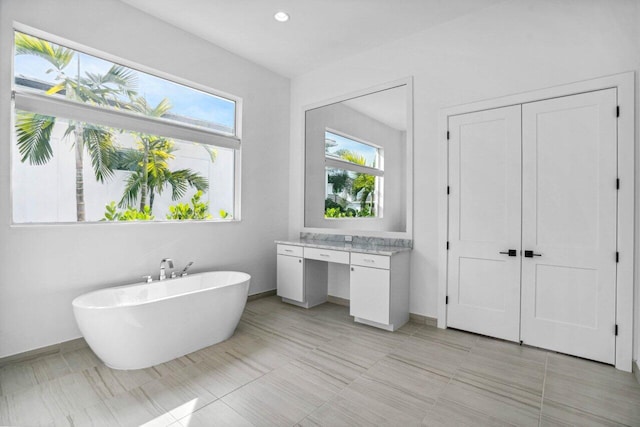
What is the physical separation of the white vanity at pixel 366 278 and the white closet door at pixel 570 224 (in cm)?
108

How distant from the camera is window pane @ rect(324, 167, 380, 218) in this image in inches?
149

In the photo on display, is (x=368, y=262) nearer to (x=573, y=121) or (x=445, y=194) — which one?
(x=445, y=194)

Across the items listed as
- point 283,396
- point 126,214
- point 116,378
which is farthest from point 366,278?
point 126,214

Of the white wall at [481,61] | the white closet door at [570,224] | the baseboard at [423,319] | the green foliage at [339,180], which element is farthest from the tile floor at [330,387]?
the green foliage at [339,180]

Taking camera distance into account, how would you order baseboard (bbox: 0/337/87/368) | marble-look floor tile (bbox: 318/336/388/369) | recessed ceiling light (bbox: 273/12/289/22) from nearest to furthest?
baseboard (bbox: 0/337/87/368) → marble-look floor tile (bbox: 318/336/388/369) → recessed ceiling light (bbox: 273/12/289/22)

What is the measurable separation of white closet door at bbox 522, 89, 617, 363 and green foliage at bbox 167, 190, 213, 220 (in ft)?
10.9

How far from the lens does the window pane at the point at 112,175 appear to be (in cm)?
258

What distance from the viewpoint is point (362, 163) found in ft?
12.8

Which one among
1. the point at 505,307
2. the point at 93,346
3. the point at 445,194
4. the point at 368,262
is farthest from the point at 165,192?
the point at 505,307

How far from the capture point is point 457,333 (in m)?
3.09

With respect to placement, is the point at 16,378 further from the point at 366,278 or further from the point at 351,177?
the point at 351,177

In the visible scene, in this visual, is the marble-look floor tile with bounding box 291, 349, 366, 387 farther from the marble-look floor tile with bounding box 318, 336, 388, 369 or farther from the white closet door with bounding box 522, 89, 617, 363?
the white closet door with bounding box 522, 89, 617, 363

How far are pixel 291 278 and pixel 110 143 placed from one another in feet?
7.83

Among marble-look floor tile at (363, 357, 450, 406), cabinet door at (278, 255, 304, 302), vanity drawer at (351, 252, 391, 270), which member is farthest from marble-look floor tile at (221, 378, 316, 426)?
cabinet door at (278, 255, 304, 302)
